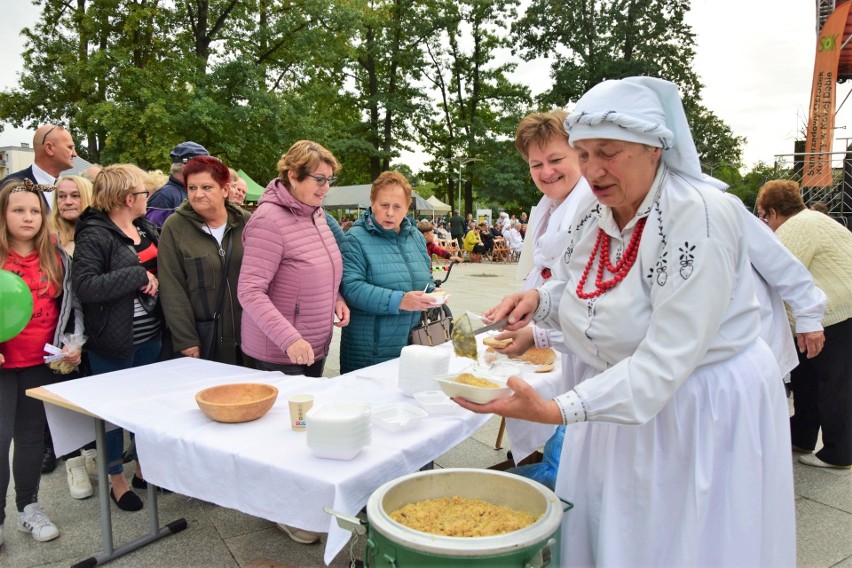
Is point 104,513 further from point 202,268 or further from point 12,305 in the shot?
point 202,268

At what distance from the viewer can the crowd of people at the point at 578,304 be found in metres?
1.27

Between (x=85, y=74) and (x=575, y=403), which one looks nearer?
(x=575, y=403)

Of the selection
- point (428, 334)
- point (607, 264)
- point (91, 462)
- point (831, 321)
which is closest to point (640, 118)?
point (607, 264)

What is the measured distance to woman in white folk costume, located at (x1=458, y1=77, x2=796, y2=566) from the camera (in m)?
1.22

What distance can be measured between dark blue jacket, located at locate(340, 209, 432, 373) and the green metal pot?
1600 mm

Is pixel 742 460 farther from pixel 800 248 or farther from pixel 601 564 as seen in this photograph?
pixel 800 248

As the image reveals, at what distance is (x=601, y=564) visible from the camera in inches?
55.5

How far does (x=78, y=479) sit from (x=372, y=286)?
192 cm

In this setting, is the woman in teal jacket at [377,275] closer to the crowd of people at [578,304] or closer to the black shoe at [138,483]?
the crowd of people at [578,304]

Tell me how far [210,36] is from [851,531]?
16.6m

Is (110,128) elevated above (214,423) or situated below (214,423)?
above

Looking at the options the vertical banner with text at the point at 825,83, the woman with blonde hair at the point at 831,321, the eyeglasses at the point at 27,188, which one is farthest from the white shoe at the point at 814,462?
the vertical banner with text at the point at 825,83

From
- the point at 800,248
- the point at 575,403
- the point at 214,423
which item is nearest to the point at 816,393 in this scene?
the point at 800,248

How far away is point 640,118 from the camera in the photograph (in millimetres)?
1257
